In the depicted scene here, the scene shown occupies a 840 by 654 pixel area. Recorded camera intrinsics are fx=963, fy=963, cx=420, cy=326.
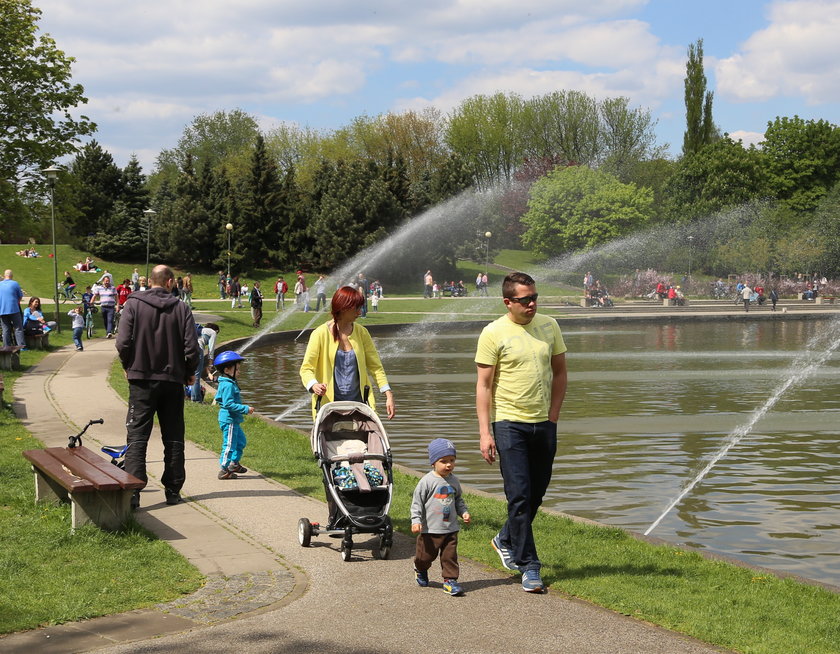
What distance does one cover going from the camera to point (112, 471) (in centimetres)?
762

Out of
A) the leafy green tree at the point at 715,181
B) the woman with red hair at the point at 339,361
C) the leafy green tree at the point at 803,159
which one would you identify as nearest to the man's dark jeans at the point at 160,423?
the woman with red hair at the point at 339,361

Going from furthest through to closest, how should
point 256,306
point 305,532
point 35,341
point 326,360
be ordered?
point 256,306 < point 35,341 < point 326,360 < point 305,532

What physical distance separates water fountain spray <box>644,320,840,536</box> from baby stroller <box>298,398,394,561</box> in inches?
130

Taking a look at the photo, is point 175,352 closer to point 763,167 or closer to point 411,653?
point 411,653

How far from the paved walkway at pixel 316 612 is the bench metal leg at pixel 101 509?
14.8 inches

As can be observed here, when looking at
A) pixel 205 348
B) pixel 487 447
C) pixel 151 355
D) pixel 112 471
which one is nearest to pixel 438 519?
pixel 487 447

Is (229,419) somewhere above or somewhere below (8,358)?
above

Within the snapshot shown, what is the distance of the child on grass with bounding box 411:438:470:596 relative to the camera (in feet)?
20.3

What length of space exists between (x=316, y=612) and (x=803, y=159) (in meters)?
95.0

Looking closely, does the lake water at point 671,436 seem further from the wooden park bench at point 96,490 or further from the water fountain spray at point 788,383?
the wooden park bench at point 96,490

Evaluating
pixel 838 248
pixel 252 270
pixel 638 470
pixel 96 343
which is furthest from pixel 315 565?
pixel 838 248

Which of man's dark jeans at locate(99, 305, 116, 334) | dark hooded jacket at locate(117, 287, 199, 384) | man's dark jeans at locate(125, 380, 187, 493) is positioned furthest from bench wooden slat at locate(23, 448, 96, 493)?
man's dark jeans at locate(99, 305, 116, 334)

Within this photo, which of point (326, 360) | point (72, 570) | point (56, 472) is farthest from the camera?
point (326, 360)

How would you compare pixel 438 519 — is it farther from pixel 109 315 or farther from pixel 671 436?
pixel 109 315
